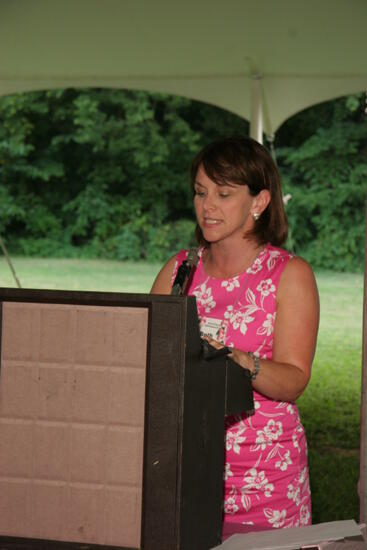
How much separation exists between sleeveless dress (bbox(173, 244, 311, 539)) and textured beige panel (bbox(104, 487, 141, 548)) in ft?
2.33

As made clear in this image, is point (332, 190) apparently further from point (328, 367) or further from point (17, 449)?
point (17, 449)

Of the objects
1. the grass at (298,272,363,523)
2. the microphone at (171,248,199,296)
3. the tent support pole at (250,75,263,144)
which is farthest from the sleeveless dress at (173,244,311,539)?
the tent support pole at (250,75,263,144)

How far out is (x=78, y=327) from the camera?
39.1 inches

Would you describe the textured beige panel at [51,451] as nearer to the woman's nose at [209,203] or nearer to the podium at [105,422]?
the podium at [105,422]

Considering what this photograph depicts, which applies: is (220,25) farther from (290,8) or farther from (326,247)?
(326,247)

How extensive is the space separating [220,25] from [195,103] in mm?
12676

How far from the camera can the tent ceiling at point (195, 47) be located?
503 cm

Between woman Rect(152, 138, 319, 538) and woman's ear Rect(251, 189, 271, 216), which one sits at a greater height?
woman's ear Rect(251, 189, 271, 216)

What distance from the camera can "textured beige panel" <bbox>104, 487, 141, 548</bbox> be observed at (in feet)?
3.19

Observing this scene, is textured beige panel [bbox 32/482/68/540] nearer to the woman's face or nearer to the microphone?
the microphone

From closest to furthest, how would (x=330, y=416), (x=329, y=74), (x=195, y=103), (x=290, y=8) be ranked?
(x=290, y=8), (x=329, y=74), (x=330, y=416), (x=195, y=103)

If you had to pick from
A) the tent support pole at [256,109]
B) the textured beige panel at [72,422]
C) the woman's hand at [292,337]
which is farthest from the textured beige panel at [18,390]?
the tent support pole at [256,109]

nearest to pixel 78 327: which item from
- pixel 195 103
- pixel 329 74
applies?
pixel 329 74

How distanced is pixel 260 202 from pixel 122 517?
938 mm
